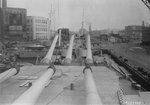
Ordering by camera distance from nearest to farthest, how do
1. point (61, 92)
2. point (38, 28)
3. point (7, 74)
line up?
point (61, 92), point (7, 74), point (38, 28)

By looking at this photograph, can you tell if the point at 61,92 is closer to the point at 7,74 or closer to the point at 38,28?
the point at 7,74

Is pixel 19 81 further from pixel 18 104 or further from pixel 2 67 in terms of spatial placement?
pixel 18 104

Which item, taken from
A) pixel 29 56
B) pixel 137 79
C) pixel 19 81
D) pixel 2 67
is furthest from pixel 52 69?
pixel 29 56

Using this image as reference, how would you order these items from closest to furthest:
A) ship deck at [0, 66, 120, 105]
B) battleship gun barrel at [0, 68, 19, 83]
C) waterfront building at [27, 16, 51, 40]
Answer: ship deck at [0, 66, 120, 105], battleship gun barrel at [0, 68, 19, 83], waterfront building at [27, 16, 51, 40]

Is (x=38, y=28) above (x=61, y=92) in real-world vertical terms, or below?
above

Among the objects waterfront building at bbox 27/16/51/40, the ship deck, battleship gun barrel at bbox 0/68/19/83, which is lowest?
the ship deck

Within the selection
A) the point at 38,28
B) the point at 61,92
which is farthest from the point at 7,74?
the point at 38,28

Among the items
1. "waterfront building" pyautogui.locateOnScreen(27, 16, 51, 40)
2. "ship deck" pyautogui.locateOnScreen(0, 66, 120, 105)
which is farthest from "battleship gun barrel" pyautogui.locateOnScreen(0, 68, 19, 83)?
"waterfront building" pyautogui.locateOnScreen(27, 16, 51, 40)

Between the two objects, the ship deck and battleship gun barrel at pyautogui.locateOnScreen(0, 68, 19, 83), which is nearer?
the ship deck

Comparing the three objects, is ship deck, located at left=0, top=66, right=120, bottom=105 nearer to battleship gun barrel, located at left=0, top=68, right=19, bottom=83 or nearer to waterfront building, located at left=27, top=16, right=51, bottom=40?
battleship gun barrel, located at left=0, top=68, right=19, bottom=83
